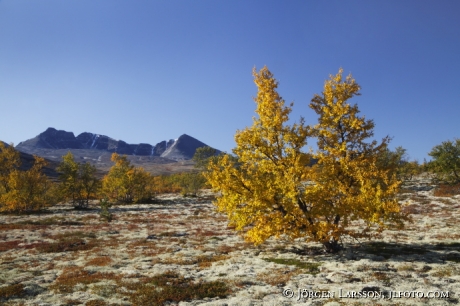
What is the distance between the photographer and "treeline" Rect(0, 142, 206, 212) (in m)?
51.7

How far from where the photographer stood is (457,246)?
64.7 feet

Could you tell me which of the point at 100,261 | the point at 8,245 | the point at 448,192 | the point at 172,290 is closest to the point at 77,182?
the point at 8,245

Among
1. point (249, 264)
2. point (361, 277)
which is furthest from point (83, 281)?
point (361, 277)

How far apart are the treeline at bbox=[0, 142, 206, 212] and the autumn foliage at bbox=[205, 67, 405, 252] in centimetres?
3516

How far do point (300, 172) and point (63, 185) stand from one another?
2220 inches

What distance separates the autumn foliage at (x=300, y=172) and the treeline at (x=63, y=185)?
1384 inches

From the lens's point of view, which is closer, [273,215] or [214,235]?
[273,215]

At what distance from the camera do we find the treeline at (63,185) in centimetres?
→ 5172

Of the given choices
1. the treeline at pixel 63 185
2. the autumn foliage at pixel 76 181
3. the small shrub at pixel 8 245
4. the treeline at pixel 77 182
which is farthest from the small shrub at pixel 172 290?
the autumn foliage at pixel 76 181

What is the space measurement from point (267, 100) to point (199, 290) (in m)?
11.7

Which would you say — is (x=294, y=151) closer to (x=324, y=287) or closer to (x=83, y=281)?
(x=324, y=287)

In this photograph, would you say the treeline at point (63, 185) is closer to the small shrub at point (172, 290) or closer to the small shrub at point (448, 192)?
the small shrub at point (172, 290)

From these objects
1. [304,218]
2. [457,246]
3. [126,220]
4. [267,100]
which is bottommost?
[126,220]

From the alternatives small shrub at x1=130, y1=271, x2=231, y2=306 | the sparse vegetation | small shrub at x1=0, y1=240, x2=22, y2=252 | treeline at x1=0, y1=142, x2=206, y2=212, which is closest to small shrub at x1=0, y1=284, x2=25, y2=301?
small shrub at x1=130, y1=271, x2=231, y2=306
